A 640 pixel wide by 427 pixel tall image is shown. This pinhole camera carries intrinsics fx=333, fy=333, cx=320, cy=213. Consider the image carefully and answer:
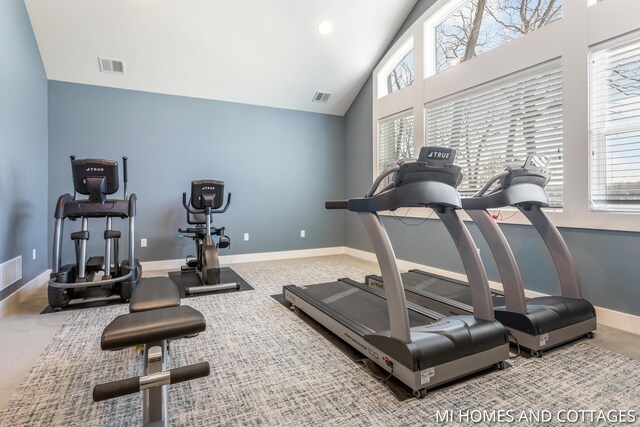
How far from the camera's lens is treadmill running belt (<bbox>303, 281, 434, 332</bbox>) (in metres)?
2.56

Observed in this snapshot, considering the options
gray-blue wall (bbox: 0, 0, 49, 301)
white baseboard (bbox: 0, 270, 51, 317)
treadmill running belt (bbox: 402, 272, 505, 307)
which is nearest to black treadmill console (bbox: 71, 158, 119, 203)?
gray-blue wall (bbox: 0, 0, 49, 301)

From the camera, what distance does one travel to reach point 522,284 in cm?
244

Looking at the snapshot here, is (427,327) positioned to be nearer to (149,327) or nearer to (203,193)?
(149,327)

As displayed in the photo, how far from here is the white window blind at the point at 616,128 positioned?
2748 millimetres

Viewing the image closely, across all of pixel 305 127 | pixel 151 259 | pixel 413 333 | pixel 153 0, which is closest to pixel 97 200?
pixel 151 259

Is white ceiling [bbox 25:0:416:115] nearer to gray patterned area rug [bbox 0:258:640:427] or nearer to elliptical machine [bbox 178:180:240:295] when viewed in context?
elliptical machine [bbox 178:180:240:295]

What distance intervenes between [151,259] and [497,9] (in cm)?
589

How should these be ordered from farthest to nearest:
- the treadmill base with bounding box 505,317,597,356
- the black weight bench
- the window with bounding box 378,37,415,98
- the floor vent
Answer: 1. the window with bounding box 378,37,415,98
2. the floor vent
3. the treadmill base with bounding box 505,317,597,356
4. the black weight bench

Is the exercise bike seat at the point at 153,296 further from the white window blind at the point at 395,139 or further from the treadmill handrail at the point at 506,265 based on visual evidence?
the white window blind at the point at 395,139

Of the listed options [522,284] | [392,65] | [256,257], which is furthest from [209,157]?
[522,284]

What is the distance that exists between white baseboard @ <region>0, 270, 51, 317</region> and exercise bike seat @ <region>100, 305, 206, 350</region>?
105 inches

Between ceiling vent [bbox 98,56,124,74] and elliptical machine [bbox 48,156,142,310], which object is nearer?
elliptical machine [bbox 48,156,142,310]

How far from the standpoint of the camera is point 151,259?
17.1 ft

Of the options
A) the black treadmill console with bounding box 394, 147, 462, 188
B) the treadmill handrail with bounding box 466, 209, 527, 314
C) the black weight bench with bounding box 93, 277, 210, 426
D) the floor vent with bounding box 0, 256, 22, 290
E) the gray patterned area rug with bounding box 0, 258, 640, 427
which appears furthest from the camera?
the floor vent with bounding box 0, 256, 22, 290
